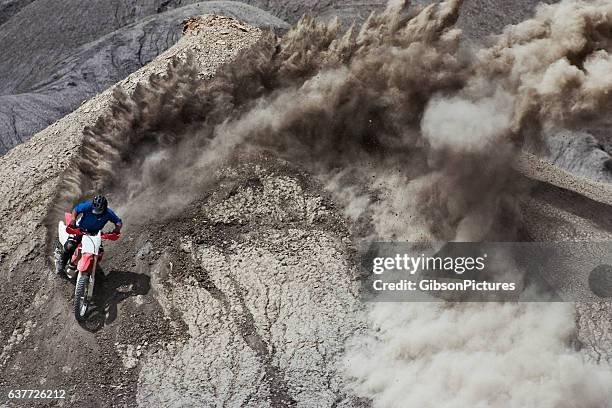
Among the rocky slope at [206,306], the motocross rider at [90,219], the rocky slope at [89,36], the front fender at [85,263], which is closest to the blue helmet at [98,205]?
the motocross rider at [90,219]

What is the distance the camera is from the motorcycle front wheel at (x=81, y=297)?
1232cm

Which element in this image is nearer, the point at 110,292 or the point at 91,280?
the point at 91,280

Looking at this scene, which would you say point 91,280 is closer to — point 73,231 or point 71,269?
point 71,269

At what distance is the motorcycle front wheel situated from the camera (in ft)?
40.4

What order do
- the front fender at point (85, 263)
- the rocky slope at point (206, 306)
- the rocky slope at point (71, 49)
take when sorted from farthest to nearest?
the rocky slope at point (71, 49), the front fender at point (85, 263), the rocky slope at point (206, 306)

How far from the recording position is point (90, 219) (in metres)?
12.7

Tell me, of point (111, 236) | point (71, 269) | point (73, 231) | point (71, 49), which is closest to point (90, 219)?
point (73, 231)

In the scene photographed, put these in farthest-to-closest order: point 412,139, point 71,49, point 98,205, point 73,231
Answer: point 71,49, point 412,139, point 73,231, point 98,205

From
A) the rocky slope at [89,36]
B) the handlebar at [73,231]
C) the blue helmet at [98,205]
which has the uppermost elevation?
the blue helmet at [98,205]

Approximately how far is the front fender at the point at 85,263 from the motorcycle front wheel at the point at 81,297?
109 millimetres

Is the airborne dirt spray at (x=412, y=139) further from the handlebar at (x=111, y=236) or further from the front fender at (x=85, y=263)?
the front fender at (x=85, y=263)

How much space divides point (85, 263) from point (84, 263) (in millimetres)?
17

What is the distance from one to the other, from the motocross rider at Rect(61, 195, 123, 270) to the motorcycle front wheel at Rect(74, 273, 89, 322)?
64 centimetres

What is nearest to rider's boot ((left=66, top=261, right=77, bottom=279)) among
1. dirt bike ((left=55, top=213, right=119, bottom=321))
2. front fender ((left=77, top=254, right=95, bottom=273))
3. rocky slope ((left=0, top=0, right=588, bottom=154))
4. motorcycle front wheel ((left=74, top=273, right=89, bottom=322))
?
dirt bike ((left=55, top=213, right=119, bottom=321))
